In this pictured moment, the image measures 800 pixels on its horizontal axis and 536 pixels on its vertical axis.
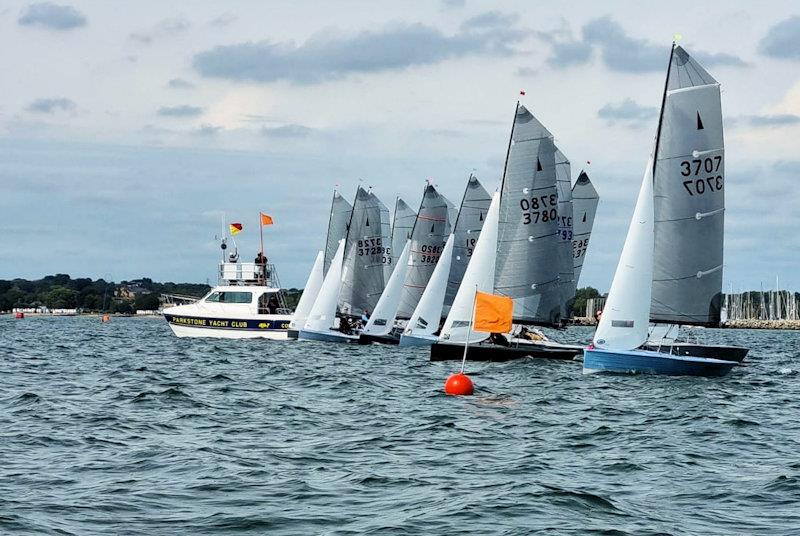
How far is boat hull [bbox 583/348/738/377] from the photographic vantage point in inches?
1464

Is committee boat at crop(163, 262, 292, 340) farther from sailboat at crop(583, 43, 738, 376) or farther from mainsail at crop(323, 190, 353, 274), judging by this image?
sailboat at crop(583, 43, 738, 376)

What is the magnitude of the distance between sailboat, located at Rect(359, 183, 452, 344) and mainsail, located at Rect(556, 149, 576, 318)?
10.2 meters

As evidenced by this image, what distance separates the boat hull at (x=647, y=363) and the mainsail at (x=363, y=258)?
33271 millimetres

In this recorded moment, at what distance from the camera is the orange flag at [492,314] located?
34938 millimetres

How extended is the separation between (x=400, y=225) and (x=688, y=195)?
3894cm

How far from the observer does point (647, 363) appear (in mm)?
37250

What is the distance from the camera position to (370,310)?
70.0 m

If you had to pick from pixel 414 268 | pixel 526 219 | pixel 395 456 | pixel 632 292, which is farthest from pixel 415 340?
pixel 395 456

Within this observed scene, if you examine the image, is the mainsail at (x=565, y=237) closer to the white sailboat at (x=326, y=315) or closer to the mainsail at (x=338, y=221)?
the white sailboat at (x=326, y=315)

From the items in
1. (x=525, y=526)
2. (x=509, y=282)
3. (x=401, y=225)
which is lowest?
(x=525, y=526)

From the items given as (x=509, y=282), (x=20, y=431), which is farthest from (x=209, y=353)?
(x=20, y=431)

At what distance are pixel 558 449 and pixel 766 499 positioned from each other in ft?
18.1

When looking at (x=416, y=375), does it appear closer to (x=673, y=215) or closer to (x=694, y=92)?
(x=673, y=215)

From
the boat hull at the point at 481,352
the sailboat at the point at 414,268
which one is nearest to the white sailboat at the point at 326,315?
the sailboat at the point at 414,268
